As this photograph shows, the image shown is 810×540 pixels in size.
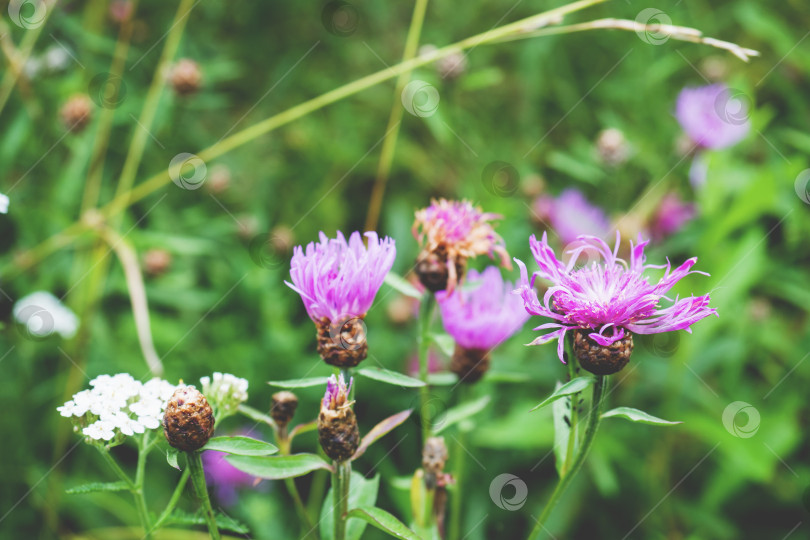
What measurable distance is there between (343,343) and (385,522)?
0.20 m

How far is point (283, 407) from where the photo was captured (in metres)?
0.87

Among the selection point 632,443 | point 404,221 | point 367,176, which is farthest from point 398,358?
point 367,176

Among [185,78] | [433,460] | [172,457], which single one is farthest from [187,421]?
[185,78]

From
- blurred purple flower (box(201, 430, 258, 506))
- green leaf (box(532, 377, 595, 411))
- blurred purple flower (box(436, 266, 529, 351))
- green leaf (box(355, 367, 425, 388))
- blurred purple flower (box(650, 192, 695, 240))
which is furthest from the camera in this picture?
blurred purple flower (box(650, 192, 695, 240))

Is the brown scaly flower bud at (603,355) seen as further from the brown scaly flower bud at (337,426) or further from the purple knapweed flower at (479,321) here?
the purple knapweed flower at (479,321)

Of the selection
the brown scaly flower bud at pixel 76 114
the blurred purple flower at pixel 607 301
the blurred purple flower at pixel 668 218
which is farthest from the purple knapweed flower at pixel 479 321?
the brown scaly flower bud at pixel 76 114

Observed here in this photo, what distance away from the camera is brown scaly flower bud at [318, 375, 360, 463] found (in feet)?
2.45

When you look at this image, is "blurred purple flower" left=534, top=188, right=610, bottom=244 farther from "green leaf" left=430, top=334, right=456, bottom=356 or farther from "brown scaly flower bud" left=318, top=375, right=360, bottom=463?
"brown scaly flower bud" left=318, top=375, right=360, bottom=463

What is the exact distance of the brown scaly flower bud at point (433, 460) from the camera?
0.91 metres

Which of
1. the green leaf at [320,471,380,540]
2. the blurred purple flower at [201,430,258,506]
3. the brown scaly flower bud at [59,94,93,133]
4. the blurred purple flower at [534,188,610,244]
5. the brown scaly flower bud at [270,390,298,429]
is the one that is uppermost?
the brown scaly flower bud at [59,94,93,133]

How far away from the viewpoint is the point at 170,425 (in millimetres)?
708

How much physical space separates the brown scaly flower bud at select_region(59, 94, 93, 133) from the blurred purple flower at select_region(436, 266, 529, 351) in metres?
1.08

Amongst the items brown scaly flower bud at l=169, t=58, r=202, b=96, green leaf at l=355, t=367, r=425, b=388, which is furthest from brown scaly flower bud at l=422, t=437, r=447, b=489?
brown scaly flower bud at l=169, t=58, r=202, b=96

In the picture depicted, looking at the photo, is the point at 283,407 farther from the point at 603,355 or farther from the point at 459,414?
the point at 603,355
